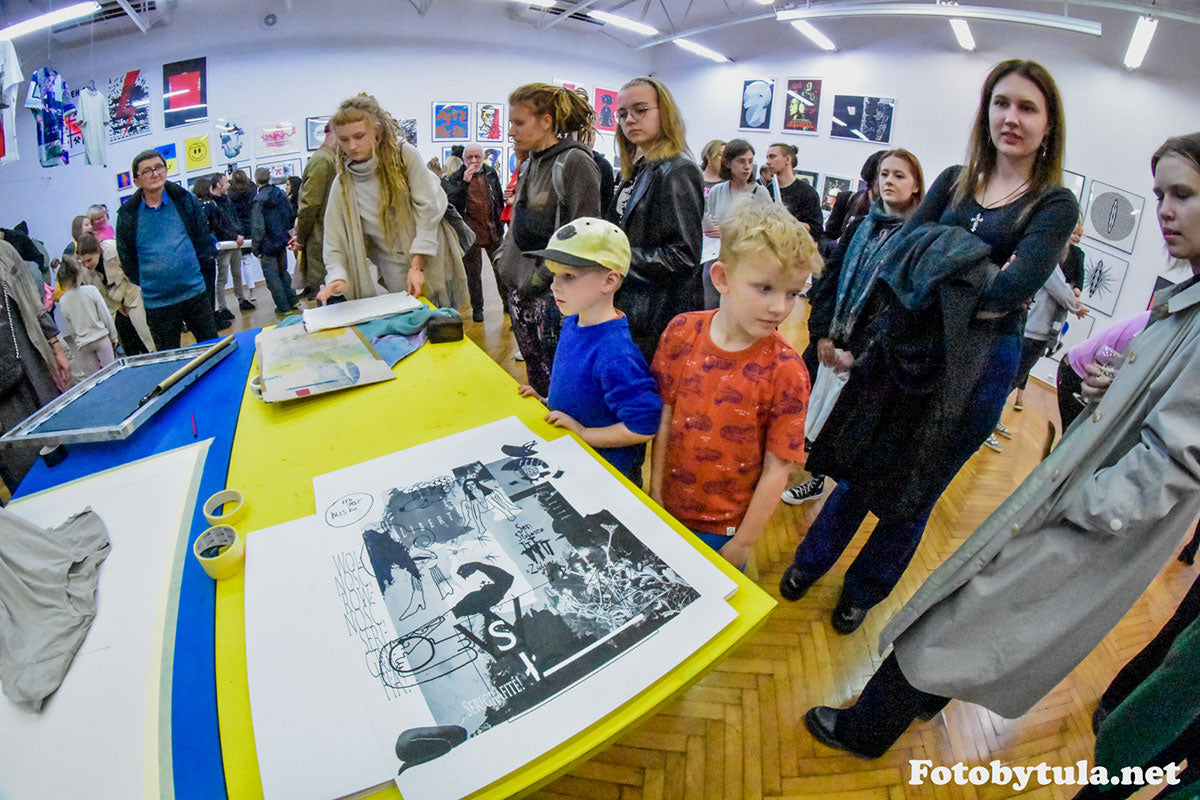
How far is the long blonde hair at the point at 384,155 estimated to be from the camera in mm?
1652

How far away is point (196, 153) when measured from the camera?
17.4ft

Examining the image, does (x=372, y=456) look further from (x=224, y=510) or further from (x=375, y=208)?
(x=375, y=208)

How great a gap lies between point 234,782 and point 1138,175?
565cm

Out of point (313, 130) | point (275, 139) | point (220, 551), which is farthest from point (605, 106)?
point (220, 551)

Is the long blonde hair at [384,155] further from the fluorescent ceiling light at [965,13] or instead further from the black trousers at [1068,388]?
the fluorescent ceiling light at [965,13]

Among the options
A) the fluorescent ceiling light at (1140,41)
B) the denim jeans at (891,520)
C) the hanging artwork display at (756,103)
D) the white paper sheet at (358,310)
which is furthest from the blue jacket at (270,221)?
the hanging artwork display at (756,103)

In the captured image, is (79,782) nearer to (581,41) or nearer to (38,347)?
(38,347)

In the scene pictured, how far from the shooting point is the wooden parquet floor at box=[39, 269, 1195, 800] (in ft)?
4.13

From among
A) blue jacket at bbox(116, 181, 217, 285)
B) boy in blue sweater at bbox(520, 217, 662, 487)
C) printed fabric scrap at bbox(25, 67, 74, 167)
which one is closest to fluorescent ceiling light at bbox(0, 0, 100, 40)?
printed fabric scrap at bbox(25, 67, 74, 167)

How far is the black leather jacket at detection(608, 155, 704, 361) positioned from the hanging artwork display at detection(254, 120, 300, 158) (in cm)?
583

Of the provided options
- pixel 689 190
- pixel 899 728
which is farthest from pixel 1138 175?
pixel 899 728

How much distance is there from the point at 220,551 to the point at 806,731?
4.72 ft

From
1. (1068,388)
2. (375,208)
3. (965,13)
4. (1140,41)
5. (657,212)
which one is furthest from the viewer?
(965,13)

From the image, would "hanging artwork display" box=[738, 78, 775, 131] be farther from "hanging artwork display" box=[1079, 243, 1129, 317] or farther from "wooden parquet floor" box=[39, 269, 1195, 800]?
"wooden parquet floor" box=[39, 269, 1195, 800]
